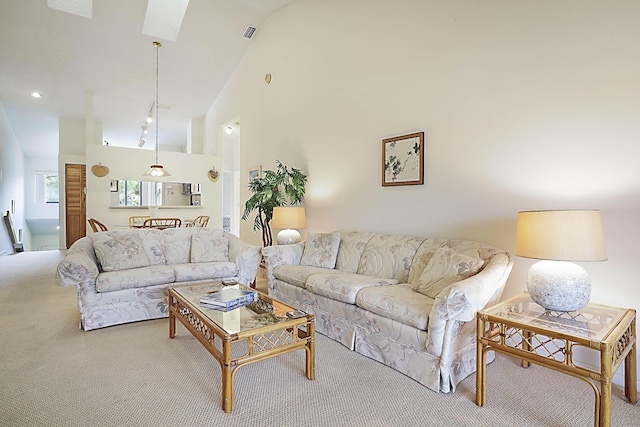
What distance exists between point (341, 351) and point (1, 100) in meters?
8.69

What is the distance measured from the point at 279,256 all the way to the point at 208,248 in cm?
90

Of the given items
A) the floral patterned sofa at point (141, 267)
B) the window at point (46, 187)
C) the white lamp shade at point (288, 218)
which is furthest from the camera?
the window at point (46, 187)

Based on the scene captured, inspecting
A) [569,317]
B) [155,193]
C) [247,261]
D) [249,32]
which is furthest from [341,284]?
[155,193]

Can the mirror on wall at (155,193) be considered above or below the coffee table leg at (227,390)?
above

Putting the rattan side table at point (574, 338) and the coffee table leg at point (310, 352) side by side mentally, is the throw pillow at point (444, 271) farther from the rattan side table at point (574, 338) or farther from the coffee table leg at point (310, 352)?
the coffee table leg at point (310, 352)

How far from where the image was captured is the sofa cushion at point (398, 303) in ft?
6.92

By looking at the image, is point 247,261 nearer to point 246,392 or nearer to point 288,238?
point 288,238

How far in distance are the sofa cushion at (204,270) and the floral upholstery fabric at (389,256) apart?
1413mm

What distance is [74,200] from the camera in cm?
835

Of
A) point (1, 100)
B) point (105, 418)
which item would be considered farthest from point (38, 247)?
point (105, 418)

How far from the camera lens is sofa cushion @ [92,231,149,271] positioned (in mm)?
3262

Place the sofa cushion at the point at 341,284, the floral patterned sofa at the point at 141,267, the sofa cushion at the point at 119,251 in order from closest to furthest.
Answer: the sofa cushion at the point at 341,284
the floral patterned sofa at the point at 141,267
the sofa cushion at the point at 119,251

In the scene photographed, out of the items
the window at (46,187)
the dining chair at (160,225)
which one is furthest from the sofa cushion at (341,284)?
the window at (46,187)

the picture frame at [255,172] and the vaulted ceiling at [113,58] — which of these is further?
the picture frame at [255,172]
